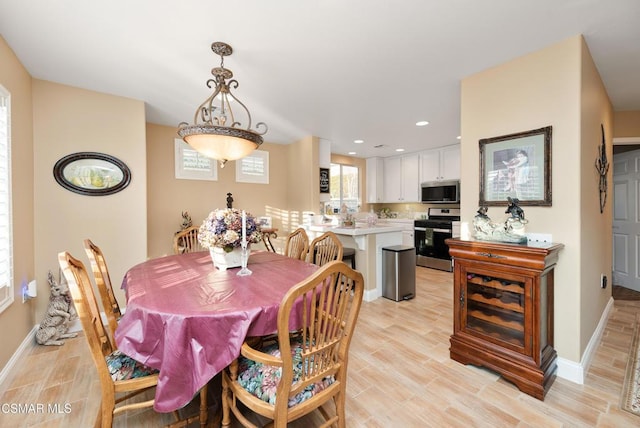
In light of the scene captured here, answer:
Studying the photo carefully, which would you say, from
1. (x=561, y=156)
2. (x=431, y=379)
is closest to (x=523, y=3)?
(x=561, y=156)

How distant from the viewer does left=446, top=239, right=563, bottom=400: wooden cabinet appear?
72.0 inches

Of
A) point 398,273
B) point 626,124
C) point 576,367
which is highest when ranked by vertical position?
point 626,124

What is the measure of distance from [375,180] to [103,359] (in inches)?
238

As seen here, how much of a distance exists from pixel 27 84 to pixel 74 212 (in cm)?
121

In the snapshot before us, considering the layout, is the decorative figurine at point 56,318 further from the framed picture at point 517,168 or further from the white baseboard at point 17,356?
the framed picture at point 517,168

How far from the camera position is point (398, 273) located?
3572 mm

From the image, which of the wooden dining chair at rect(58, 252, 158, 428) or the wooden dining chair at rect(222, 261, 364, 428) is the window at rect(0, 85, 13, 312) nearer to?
the wooden dining chair at rect(58, 252, 158, 428)

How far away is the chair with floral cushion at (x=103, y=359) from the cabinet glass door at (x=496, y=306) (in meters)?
2.16

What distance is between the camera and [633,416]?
1635mm

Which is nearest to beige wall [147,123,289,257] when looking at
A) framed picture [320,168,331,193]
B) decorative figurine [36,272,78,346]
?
framed picture [320,168,331,193]

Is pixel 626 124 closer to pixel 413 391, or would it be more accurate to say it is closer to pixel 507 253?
pixel 507 253

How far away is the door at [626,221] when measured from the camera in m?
3.89

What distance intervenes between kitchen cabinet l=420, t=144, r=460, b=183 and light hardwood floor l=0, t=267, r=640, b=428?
3.39 meters

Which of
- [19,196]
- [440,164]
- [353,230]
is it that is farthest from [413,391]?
[440,164]
